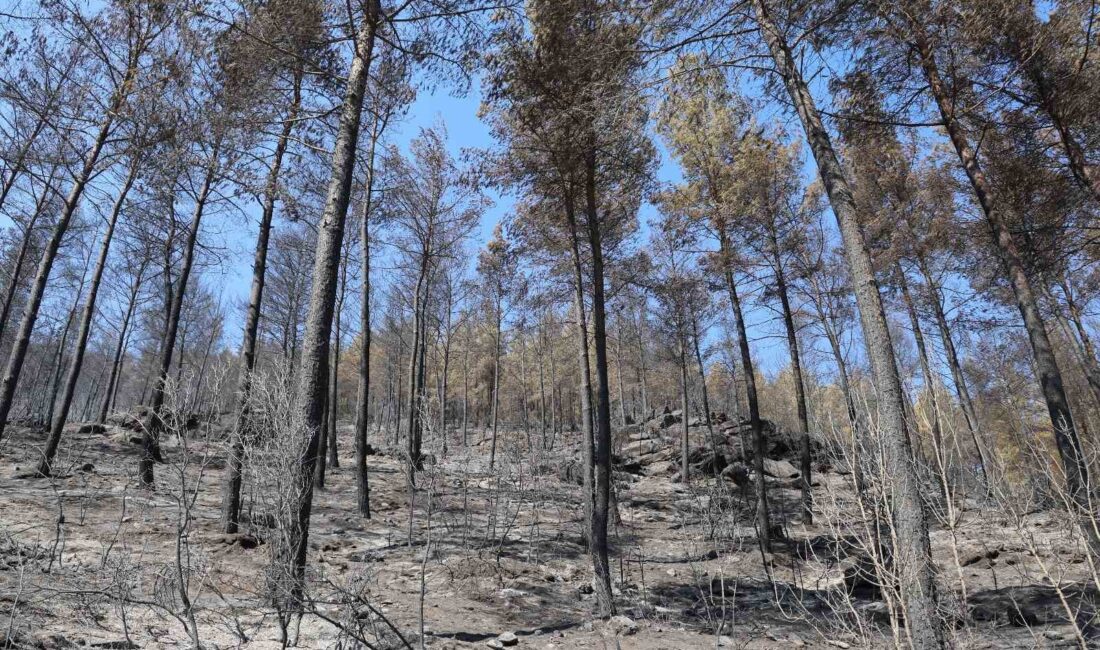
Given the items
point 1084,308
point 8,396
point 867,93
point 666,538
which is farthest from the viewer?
point 1084,308

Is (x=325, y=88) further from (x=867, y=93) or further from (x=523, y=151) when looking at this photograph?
(x=867, y=93)

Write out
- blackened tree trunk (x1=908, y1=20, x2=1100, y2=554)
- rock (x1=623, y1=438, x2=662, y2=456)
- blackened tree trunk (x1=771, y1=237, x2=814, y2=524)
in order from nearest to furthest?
blackened tree trunk (x1=908, y1=20, x2=1100, y2=554), blackened tree trunk (x1=771, y1=237, x2=814, y2=524), rock (x1=623, y1=438, x2=662, y2=456)

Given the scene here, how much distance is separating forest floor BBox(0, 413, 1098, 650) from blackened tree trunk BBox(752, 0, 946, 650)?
0.95 feet

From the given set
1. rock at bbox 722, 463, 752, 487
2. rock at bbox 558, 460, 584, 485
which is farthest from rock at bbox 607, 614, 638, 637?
rock at bbox 558, 460, 584, 485

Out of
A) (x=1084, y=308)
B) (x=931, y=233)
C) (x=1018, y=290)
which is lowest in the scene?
(x=1018, y=290)

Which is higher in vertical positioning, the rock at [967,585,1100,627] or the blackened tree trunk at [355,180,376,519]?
the blackened tree trunk at [355,180,376,519]

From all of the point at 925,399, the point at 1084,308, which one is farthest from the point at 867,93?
the point at 1084,308

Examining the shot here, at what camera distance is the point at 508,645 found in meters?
5.59

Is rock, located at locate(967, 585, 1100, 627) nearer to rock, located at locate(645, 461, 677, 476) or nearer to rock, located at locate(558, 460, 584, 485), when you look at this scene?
rock, located at locate(558, 460, 584, 485)

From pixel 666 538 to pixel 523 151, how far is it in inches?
338

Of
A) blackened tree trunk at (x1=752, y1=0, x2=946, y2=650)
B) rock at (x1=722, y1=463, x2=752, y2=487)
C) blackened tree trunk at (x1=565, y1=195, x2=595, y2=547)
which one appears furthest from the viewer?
rock at (x1=722, y1=463, x2=752, y2=487)

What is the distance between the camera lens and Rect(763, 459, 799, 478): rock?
17.9m

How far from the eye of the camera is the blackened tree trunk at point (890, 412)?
3.53 metres

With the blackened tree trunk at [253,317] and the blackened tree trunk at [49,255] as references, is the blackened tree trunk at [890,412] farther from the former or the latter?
the blackened tree trunk at [49,255]
